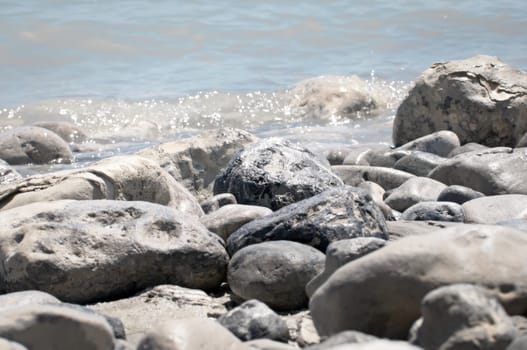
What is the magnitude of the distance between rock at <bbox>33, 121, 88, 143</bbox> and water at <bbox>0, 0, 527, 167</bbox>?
0.84 feet

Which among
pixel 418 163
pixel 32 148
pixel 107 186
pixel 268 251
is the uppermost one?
pixel 268 251

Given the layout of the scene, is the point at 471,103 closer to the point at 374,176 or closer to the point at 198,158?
the point at 374,176

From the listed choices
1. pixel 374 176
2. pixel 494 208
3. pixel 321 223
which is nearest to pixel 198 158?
pixel 374 176

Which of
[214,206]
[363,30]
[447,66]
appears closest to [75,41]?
[363,30]

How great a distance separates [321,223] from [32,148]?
5.63 m

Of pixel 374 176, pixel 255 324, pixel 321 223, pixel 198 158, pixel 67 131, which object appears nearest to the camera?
pixel 255 324

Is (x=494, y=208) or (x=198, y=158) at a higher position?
(x=494, y=208)

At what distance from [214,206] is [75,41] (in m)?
11.3

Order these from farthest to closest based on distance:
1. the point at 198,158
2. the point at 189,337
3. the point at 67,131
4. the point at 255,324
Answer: the point at 67,131 < the point at 198,158 < the point at 255,324 < the point at 189,337

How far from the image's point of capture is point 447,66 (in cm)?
917

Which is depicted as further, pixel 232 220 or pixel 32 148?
pixel 32 148

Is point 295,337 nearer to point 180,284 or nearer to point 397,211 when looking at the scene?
point 180,284

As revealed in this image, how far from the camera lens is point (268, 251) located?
4.40 metres

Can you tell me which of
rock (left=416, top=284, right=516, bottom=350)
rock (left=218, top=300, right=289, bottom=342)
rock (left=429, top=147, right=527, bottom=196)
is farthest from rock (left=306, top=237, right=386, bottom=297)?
rock (left=429, top=147, right=527, bottom=196)
